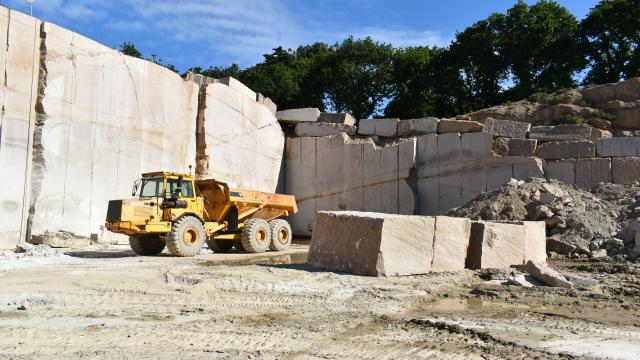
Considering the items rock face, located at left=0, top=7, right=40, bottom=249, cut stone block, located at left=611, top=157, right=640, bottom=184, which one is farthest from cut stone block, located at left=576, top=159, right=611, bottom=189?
rock face, located at left=0, top=7, right=40, bottom=249

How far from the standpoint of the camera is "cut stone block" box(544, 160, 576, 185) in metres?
16.2

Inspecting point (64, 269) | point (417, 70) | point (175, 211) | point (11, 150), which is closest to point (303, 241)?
point (175, 211)

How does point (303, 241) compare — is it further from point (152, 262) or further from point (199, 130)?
point (152, 262)

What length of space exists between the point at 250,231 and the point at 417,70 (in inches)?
727

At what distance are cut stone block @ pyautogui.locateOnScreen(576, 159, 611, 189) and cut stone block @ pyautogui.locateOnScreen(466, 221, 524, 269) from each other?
8261mm

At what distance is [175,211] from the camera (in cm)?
1145

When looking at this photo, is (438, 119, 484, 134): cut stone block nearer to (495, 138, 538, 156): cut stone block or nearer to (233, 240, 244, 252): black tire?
(495, 138, 538, 156): cut stone block

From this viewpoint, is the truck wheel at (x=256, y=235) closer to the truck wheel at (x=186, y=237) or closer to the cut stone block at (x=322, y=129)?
the truck wheel at (x=186, y=237)

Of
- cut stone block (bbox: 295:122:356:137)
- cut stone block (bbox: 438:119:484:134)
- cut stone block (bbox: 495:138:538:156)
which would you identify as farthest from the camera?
cut stone block (bbox: 295:122:356:137)

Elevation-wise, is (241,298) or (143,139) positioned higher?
(143,139)

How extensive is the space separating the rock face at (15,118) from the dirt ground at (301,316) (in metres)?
4.73

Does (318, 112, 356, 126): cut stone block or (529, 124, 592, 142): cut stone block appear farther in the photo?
(318, 112, 356, 126): cut stone block

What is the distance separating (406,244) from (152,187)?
19.8 ft

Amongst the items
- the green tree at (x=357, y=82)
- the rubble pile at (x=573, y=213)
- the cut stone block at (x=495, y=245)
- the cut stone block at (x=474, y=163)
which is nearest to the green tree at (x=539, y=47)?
the green tree at (x=357, y=82)
